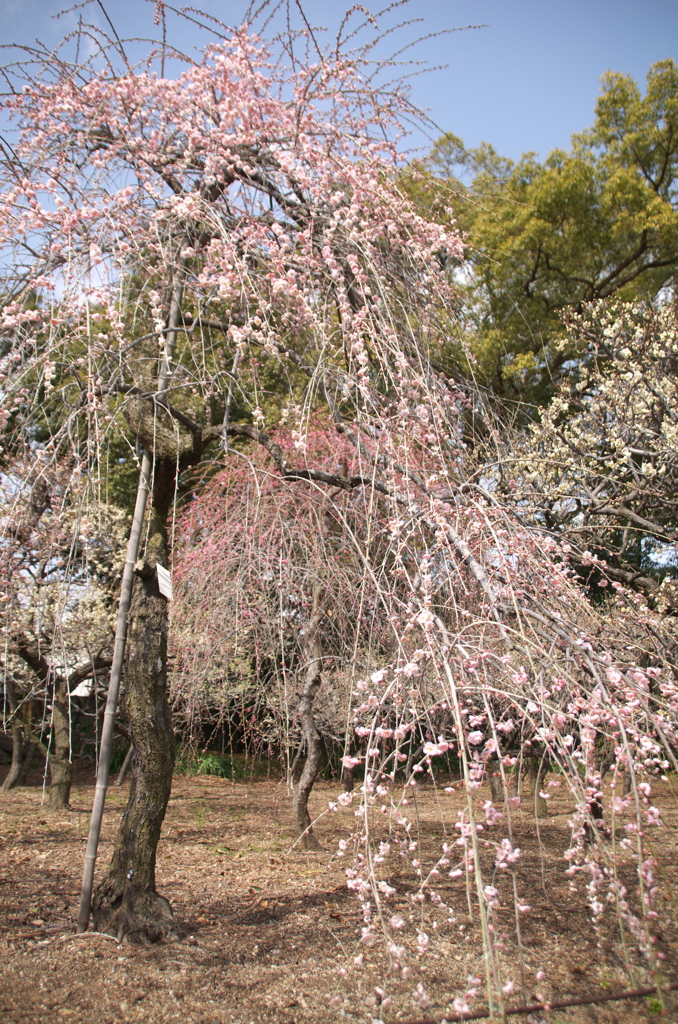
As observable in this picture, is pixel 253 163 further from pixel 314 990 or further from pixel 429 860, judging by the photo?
pixel 429 860

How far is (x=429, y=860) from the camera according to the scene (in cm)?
437

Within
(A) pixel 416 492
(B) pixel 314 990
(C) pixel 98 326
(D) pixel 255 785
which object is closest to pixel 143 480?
(C) pixel 98 326

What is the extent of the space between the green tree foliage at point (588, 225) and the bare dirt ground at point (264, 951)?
5.56 meters

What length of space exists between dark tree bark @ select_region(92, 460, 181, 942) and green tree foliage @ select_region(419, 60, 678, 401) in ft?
19.2

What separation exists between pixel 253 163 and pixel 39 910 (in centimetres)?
326

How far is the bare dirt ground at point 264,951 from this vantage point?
6.66ft

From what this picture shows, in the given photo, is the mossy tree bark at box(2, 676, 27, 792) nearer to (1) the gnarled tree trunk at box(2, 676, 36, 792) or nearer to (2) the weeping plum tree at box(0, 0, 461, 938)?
(1) the gnarled tree trunk at box(2, 676, 36, 792)

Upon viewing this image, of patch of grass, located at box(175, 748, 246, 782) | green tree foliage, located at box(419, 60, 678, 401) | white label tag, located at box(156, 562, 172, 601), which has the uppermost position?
green tree foliage, located at box(419, 60, 678, 401)

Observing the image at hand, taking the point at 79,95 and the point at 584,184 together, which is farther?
the point at 584,184

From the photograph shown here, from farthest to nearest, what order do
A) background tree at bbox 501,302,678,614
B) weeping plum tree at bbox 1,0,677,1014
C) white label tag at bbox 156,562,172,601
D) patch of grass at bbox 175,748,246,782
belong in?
patch of grass at bbox 175,748,246,782 < background tree at bbox 501,302,678,614 < white label tag at bbox 156,562,172,601 < weeping plum tree at bbox 1,0,677,1014

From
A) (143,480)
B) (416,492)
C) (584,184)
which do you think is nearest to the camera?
(416,492)

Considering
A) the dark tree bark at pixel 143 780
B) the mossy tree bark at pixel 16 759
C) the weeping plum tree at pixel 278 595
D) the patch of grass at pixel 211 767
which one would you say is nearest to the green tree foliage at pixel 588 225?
the weeping plum tree at pixel 278 595

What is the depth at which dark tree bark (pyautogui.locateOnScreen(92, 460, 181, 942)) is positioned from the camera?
2.40m

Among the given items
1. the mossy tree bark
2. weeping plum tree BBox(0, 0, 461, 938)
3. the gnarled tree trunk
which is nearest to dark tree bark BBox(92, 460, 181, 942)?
weeping plum tree BBox(0, 0, 461, 938)
